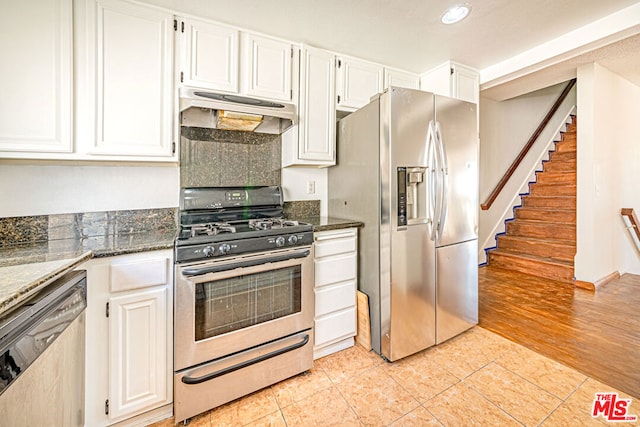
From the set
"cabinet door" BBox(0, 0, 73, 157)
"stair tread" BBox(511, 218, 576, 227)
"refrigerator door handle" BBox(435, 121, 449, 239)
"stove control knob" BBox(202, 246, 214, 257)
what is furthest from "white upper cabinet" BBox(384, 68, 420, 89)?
"stair tread" BBox(511, 218, 576, 227)

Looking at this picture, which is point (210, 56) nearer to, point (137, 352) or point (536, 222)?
point (137, 352)

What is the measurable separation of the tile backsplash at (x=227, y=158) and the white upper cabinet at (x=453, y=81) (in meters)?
1.60

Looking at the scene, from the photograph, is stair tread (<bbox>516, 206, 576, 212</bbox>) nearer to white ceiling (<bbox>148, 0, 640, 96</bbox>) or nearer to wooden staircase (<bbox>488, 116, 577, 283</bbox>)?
wooden staircase (<bbox>488, 116, 577, 283</bbox>)

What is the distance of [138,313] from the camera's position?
139 cm

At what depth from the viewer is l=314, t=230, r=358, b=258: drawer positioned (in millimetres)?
1960

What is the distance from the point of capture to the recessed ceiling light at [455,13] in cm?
178

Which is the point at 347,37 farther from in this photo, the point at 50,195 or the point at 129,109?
the point at 50,195

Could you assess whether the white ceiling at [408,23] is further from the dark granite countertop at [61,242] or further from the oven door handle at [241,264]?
the oven door handle at [241,264]

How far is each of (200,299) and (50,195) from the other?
3.90ft

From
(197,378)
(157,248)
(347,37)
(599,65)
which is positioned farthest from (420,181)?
(599,65)

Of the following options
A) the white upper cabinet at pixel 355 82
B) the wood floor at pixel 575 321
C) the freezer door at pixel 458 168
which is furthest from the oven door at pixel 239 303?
the wood floor at pixel 575 321

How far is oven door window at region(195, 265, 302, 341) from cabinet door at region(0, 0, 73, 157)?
114 centimetres

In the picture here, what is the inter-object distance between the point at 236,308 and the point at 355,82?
6.74 feet

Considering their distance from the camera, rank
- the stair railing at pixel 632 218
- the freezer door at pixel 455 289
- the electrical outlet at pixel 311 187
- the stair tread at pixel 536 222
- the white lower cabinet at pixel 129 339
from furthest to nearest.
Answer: the stair tread at pixel 536 222
the stair railing at pixel 632 218
the electrical outlet at pixel 311 187
the freezer door at pixel 455 289
the white lower cabinet at pixel 129 339
